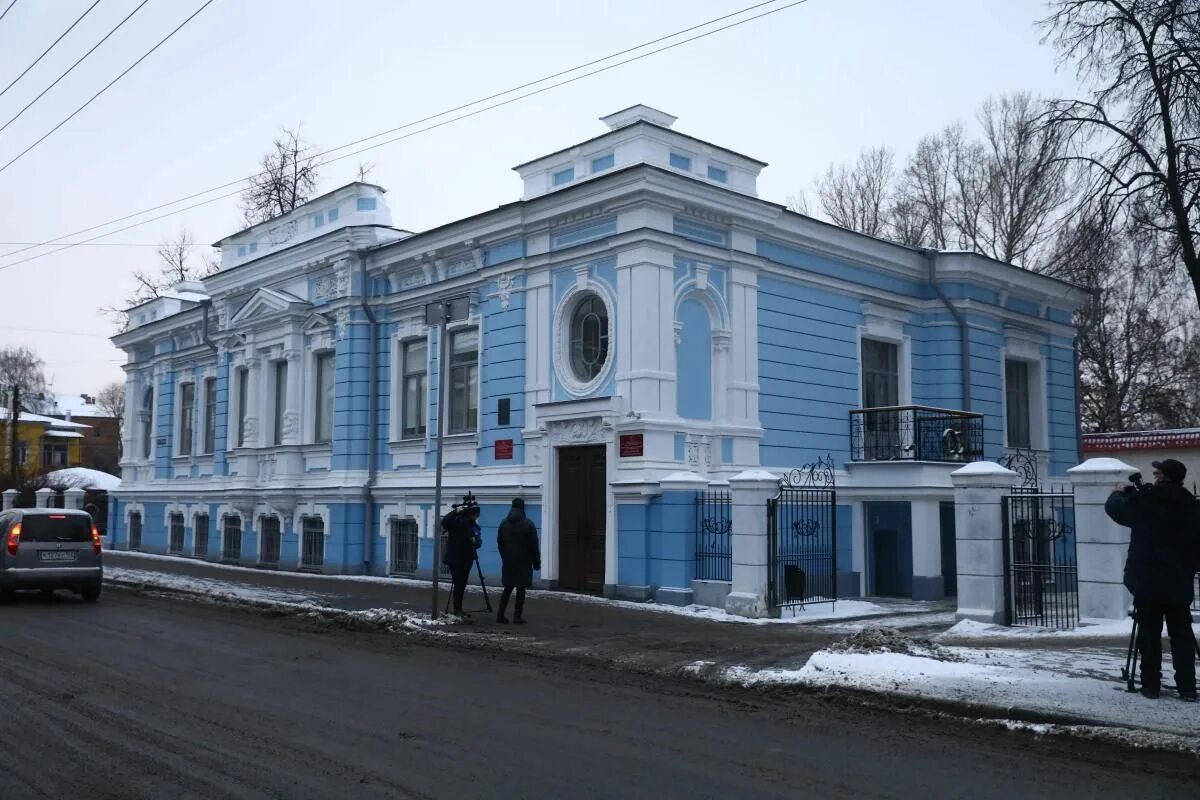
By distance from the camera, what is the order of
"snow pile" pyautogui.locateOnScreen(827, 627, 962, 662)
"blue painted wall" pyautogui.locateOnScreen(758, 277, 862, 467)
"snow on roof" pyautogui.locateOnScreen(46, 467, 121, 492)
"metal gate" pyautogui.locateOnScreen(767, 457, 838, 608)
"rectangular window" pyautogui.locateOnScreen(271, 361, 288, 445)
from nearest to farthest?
"snow pile" pyautogui.locateOnScreen(827, 627, 962, 662) < "metal gate" pyautogui.locateOnScreen(767, 457, 838, 608) < "blue painted wall" pyautogui.locateOnScreen(758, 277, 862, 467) < "rectangular window" pyautogui.locateOnScreen(271, 361, 288, 445) < "snow on roof" pyautogui.locateOnScreen(46, 467, 121, 492)

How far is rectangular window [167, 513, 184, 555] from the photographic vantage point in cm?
2991

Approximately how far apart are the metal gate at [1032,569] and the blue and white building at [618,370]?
14.4 ft

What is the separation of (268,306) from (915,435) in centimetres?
1468

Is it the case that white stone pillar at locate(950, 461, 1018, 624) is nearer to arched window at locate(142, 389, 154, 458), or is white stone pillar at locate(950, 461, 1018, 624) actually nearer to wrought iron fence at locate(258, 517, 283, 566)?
wrought iron fence at locate(258, 517, 283, 566)

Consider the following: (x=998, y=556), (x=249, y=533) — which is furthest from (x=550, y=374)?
(x=249, y=533)

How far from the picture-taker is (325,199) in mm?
24016

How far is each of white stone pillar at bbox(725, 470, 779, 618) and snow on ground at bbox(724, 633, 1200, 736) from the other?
3.68m

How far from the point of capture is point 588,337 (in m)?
18.6

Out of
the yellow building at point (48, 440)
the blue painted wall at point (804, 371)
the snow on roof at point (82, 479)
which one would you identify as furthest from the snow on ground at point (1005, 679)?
the yellow building at point (48, 440)

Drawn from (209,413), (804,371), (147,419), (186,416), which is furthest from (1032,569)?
(147,419)

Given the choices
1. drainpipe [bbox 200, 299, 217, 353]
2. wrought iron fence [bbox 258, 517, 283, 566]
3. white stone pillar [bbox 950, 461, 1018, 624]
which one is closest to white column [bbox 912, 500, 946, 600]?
white stone pillar [bbox 950, 461, 1018, 624]

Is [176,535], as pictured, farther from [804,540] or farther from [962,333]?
[962,333]

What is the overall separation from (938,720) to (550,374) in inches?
450

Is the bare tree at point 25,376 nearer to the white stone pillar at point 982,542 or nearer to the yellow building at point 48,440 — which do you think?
the yellow building at point 48,440
